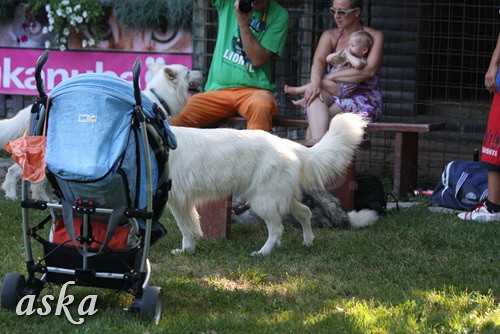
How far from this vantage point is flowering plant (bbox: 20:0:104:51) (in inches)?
354

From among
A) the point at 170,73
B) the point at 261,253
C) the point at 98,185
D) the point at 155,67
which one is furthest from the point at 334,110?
the point at 98,185

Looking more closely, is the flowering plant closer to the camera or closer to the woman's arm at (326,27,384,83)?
the camera

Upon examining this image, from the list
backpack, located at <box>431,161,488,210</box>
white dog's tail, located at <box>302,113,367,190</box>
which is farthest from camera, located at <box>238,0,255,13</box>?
backpack, located at <box>431,161,488,210</box>

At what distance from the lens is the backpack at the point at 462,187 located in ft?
23.5

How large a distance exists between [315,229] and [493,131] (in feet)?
5.16

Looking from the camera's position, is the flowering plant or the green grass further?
the flowering plant

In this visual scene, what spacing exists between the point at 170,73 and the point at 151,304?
321 centimetres

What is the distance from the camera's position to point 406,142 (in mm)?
7637

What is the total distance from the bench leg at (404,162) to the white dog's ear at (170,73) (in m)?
2.07

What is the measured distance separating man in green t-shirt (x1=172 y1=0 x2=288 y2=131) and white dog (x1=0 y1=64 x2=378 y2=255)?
4.80 ft

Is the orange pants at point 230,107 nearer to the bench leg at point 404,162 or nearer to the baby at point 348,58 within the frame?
the baby at point 348,58

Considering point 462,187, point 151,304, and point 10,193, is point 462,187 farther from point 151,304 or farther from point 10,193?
point 151,304

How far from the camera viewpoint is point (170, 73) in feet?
22.3

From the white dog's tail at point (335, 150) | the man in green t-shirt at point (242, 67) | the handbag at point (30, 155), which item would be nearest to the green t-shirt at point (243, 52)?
the man in green t-shirt at point (242, 67)
